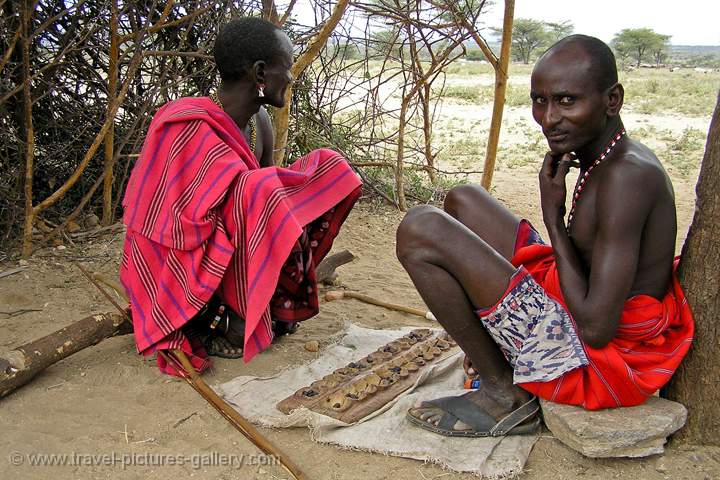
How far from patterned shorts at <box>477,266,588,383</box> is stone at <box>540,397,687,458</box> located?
146mm

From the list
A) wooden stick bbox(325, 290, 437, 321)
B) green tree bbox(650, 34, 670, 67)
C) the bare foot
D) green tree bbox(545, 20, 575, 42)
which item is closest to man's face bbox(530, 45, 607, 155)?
the bare foot

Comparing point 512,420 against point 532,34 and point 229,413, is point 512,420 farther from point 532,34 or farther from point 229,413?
point 532,34

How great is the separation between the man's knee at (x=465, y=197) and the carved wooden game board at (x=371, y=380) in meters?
0.58

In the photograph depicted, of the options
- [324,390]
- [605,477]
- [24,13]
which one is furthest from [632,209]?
[24,13]

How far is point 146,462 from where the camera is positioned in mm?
2016

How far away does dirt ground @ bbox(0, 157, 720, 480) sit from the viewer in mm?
1967

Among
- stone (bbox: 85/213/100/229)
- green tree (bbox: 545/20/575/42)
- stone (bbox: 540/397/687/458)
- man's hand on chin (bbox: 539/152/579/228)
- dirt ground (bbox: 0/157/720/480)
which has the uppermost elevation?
green tree (bbox: 545/20/575/42)

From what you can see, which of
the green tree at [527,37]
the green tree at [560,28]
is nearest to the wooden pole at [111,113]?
the green tree at [527,37]

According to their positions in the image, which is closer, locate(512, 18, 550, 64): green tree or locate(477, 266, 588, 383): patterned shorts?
locate(477, 266, 588, 383): patterned shorts

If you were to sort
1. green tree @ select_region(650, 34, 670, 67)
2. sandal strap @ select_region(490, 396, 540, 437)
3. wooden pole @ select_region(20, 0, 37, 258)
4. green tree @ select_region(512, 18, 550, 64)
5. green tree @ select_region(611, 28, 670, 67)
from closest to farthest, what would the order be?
sandal strap @ select_region(490, 396, 540, 437)
wooden pole @ select_region(20, 0, 37, 258)
green tree @ select_region(512, 18, 550, 64)
green tree @ select_region(611, 28, 670, 67)
green tree @ select_region(650, 34, 670, 67)

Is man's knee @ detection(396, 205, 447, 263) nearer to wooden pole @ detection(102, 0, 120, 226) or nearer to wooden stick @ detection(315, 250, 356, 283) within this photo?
wooden stick @ detection(315, 250, 356, 283)

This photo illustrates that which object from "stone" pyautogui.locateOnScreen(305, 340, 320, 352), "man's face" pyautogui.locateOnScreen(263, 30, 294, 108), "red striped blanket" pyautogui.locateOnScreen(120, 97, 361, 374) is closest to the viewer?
"red striped blanket" pyautogui.locateOnScreen(120, 97, 361, 374)

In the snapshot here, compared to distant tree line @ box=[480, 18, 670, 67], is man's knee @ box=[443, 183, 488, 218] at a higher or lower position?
lower

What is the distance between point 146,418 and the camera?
2.25 m
